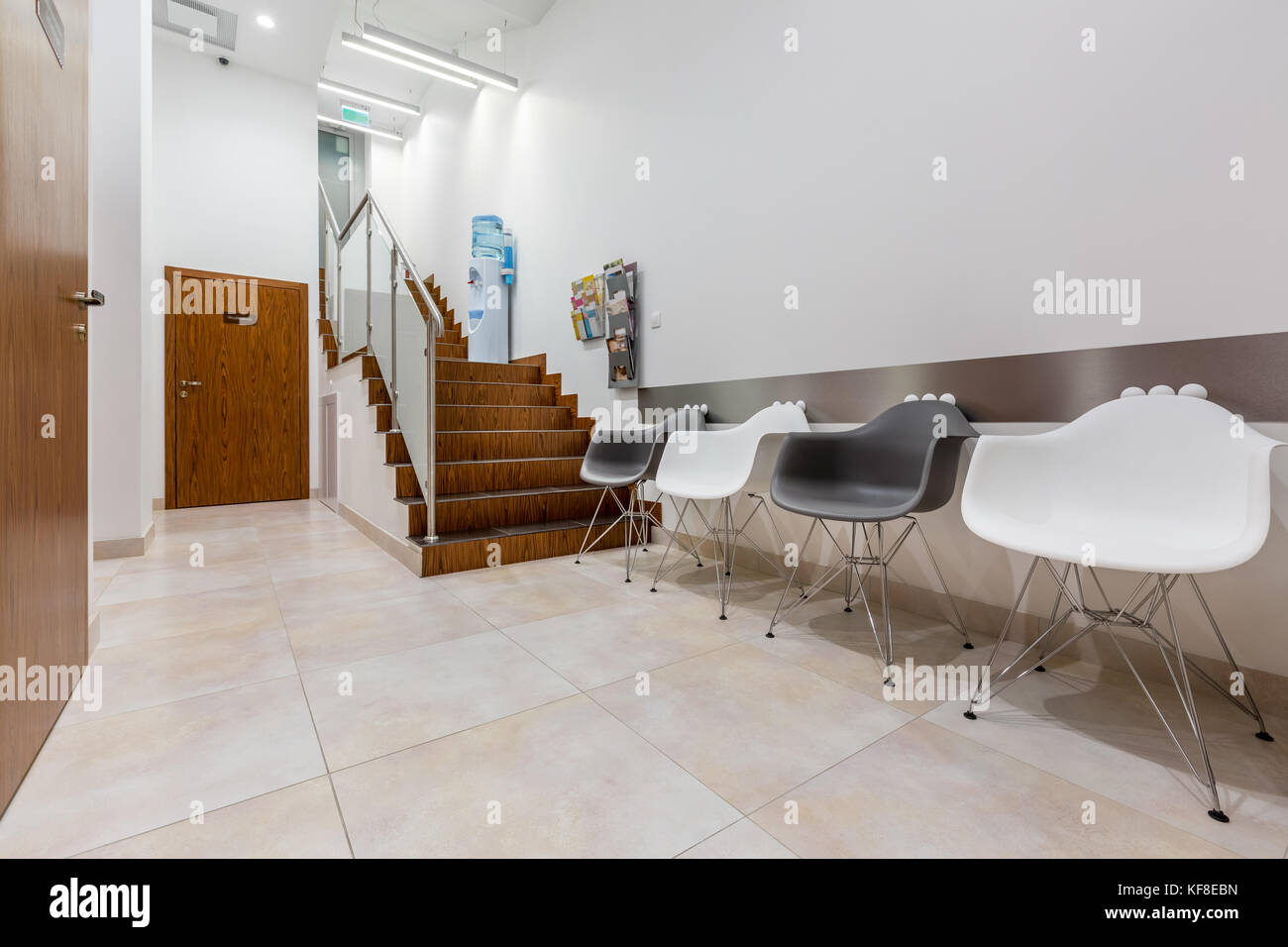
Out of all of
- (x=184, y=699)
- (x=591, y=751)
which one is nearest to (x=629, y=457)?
(x=591, y=751)

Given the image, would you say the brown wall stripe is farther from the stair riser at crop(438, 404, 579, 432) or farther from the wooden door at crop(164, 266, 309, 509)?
the wooden door at crop(164, 266, 309, 509)

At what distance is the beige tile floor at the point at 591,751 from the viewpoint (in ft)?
3.72

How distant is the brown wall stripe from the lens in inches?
65.2

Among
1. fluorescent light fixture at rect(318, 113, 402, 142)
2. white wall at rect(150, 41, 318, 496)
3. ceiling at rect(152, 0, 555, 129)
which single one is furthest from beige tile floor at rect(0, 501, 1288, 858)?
fluorescent light fixture at rect(318, 113, 402, 142)

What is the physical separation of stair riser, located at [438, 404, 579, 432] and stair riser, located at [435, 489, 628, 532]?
85 centimetres

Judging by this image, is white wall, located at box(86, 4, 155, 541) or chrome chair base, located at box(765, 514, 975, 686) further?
white wall, located at box(86, 4, 155, 541)

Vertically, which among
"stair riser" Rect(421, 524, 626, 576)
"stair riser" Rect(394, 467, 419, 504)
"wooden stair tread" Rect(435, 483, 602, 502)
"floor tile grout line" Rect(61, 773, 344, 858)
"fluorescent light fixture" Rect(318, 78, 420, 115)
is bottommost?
"floor tile grout line" Rect(61, 773, 344, 858)

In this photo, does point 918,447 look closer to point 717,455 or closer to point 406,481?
point 717,455

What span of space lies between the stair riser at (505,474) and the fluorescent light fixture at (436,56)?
11.4ft

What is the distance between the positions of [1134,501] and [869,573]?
3.31 ft

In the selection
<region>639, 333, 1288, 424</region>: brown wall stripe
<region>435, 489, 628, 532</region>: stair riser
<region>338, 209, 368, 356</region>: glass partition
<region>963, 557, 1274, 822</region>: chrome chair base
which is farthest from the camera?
→ <region>338, 209, 368, 356</region>: glass partition

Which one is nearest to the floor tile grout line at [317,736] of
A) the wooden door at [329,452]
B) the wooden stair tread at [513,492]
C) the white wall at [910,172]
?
the wooden stair tread at [513,492]
